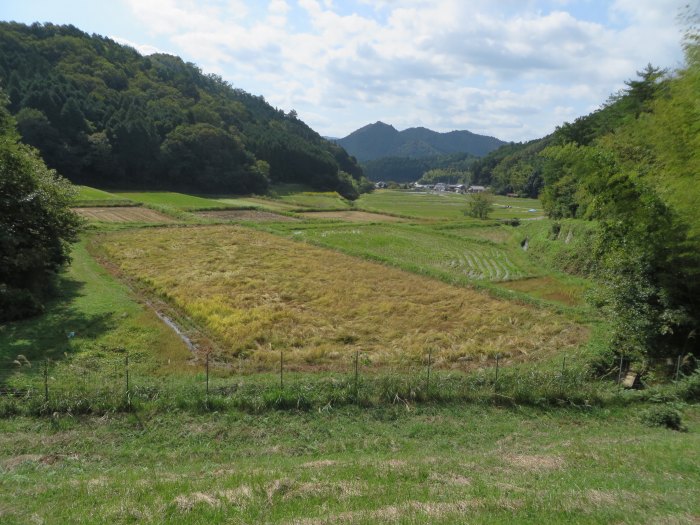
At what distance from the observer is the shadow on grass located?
43.8 ft

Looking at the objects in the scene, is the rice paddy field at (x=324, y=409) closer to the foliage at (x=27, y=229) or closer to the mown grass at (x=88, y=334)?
the mown grass at (x=88, y=334)

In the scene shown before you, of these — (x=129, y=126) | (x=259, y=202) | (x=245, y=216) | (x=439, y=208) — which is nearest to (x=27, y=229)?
(x=245, y=216)

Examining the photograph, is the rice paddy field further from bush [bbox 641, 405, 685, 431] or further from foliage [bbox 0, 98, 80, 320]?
foliage [bbox 0, 98, 80, 320]

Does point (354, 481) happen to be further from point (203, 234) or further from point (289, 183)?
point (289, 183)

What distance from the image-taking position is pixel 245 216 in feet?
174

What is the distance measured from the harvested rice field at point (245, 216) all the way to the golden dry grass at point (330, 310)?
18.5m

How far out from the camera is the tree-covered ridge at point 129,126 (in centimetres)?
6669

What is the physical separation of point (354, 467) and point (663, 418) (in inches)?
310

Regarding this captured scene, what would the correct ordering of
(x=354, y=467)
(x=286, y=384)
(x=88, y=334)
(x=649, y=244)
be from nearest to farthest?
(x=354, y=467) → (x=286, y=384) → (x=649, y=244) → (x=88, y=334)

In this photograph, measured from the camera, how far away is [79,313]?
17.8 m

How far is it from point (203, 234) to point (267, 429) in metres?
31.3

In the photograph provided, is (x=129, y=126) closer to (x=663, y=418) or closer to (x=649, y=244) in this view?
(x=649, y=244)

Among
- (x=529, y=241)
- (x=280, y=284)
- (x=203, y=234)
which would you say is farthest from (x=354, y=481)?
(x=529, y=241)

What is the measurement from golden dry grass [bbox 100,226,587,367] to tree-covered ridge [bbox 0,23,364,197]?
44.4 meters
